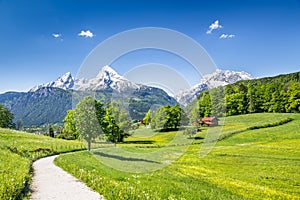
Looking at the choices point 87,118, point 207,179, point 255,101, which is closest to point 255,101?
point 255,101

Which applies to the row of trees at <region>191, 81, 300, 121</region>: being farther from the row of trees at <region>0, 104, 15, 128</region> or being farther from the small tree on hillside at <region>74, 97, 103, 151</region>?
the row of trees at <region>0, 104, 15, 128</region>

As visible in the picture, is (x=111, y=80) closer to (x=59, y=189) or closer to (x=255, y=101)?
(x=59, y=189)

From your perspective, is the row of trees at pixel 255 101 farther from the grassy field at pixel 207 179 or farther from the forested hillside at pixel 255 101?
the grassy field at pixel 207 179

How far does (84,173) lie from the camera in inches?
758

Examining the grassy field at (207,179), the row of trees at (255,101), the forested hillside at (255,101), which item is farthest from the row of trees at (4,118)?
the grassy field at (207,179)

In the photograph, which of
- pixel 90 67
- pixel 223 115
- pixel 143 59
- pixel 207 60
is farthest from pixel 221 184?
pixel 223 115

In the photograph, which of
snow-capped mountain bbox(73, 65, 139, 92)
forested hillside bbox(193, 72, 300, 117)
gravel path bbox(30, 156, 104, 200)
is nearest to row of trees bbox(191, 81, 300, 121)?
forested hillside bbox(193, 72, 300, 117)

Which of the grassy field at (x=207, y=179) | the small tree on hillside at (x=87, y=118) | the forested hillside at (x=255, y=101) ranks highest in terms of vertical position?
the forested hillside at (x=255, y=101)

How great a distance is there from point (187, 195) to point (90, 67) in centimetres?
1034

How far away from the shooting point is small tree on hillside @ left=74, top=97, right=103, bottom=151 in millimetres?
41656

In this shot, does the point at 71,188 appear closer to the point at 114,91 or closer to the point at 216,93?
the point at 114,91

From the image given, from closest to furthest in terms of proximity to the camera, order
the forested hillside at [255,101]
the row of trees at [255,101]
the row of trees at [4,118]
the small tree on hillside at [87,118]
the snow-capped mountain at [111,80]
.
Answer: the snow-capped mountain at [111,80] → the small tree on hillside at [87,118] → the row of trees at [255,101] → the forested hillside at [255,101] → the row of trees at [4,118]

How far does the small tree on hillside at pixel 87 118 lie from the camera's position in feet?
137

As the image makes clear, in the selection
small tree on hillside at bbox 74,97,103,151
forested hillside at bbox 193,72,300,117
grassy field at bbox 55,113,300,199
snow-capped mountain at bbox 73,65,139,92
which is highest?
forested hillside at bbox 193,72,300,117
